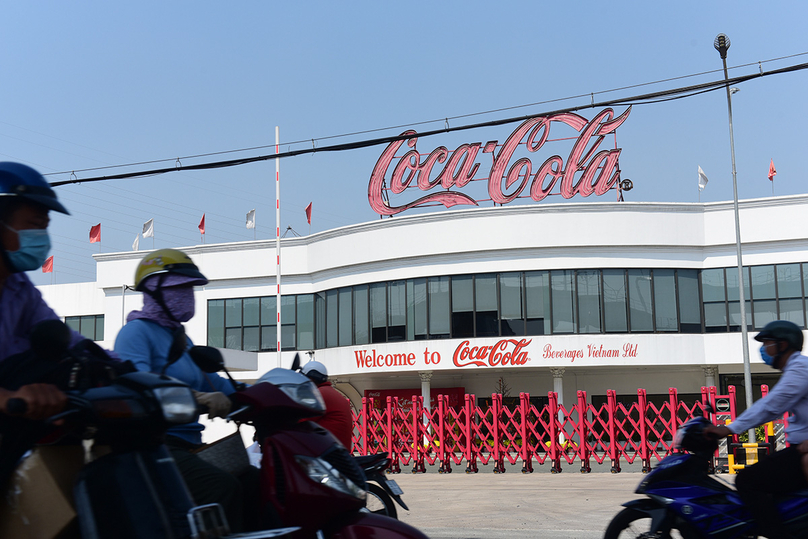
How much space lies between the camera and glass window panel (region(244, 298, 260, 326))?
109 feet

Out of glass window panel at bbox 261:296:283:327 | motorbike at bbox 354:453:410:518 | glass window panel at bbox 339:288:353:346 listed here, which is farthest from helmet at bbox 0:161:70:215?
glass window panel at bbox 261:296:283:327

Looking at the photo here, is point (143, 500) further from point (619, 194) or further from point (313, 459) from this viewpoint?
point (619, 194)

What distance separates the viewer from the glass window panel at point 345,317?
30.6m

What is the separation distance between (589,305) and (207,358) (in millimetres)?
25211

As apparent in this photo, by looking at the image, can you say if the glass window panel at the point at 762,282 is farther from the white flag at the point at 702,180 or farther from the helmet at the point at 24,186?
the helmet at the point at 24,186

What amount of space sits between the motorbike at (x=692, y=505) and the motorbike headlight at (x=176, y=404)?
10.3 ft

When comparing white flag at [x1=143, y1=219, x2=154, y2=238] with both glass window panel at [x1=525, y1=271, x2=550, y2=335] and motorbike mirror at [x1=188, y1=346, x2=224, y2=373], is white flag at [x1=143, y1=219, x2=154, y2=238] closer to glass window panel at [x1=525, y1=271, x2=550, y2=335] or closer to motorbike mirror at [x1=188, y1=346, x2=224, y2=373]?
glass window panel at [x1=525, y1=271, x2=550, y2=335]

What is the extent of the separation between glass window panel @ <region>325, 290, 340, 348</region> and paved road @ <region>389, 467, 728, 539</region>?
14084mm

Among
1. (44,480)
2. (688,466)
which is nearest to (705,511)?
(688,466)

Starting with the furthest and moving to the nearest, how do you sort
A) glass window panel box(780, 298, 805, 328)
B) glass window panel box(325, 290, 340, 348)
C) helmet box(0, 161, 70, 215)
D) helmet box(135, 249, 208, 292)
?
glass window panel box(325, 290, 340, 348)
glass window panel box(780, 298, 805, 328)
helmet box(135, 249, 208, 292)
helmet box(0, 161, 70, 215)

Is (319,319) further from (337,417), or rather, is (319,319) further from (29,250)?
(29,250)

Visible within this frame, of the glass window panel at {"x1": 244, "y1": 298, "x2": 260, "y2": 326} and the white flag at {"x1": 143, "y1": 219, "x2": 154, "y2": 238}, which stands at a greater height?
the white flag at {"x1": 143, "y1": 219, "x2": 154, "y2": 238}

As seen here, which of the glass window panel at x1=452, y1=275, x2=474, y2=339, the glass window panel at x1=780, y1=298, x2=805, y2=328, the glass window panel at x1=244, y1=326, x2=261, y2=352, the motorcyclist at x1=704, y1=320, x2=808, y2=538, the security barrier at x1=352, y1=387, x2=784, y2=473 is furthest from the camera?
the glass window panel at x1=244, y1=326, x2=261, y2=352

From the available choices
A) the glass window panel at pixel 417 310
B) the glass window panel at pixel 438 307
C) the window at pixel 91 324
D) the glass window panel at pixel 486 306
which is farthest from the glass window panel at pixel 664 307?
the window at pixel 91 324
